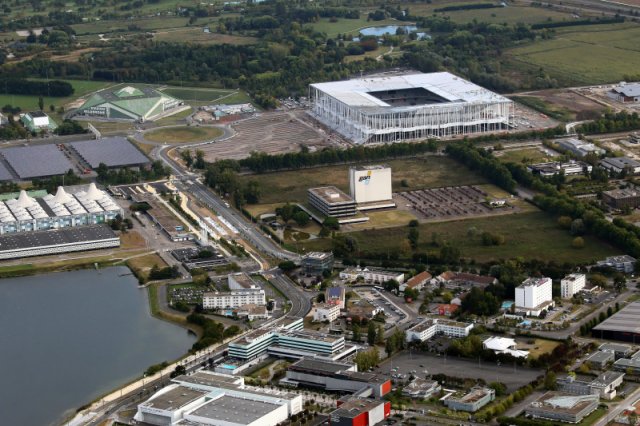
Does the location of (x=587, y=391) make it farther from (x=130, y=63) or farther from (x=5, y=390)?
(x=130, y=63)

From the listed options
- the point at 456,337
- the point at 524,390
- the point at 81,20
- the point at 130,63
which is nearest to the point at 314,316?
the point at 456,337

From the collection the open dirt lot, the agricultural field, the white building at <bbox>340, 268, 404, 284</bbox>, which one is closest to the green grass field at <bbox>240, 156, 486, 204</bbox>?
the open dirt lot

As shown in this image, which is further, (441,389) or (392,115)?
(392,115)

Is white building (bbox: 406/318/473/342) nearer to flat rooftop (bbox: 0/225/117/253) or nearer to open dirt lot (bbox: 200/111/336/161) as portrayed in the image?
flat rooftop (bbox: 0/225/117/253)

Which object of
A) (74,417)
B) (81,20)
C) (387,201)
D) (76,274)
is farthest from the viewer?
(81,20)

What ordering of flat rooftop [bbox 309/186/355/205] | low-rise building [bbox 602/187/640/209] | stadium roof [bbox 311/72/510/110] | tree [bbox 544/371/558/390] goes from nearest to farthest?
1. tree [bbox 544/371/558/390]
2. flat rooftop [bbox 309/186/355/205]
3. low-rise building [bbox 602/187/640/209]
4. stadium roof [bbox 311/72/510/110]

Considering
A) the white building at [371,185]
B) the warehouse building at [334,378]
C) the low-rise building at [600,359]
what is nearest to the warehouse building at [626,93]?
the white building at [371,185]

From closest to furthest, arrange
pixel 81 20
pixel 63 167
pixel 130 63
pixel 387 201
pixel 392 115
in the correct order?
pixel 387 201 < pixel 63 167 < pixel 392 115 < pixel 130 63 < pixel 81 20
